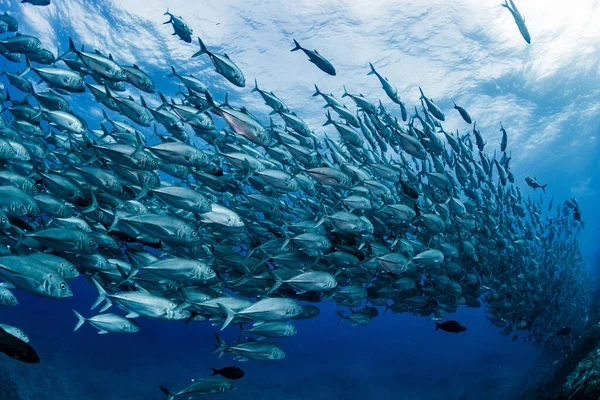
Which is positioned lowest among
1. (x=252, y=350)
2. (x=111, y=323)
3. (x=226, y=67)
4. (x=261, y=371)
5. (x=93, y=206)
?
(x=261, y=371)

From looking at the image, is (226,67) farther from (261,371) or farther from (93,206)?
(261,371)

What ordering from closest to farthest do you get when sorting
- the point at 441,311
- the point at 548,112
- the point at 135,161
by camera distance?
the point at 135,161 < the point at 441,311 < the point at 548,112

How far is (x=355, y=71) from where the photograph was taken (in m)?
18.9

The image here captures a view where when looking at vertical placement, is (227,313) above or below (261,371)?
above

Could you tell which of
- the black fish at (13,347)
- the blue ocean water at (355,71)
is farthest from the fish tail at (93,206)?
the blue ocean water at (355,71)

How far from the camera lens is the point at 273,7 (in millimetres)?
15430

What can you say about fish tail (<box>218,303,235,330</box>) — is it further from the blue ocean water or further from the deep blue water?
the blue ocean water

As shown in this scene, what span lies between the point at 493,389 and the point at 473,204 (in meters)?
15.5

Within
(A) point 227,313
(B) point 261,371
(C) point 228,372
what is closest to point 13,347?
(A) point 227,313

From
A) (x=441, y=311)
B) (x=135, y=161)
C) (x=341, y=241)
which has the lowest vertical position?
(x=135, y=161)

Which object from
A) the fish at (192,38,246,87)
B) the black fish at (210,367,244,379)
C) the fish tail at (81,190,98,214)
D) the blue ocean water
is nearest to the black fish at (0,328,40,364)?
the fish tail at (81,190,98,214)

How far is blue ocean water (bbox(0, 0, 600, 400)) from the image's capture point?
629 inches

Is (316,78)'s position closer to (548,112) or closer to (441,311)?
(441,311)

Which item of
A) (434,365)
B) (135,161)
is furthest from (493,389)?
(135,161)
